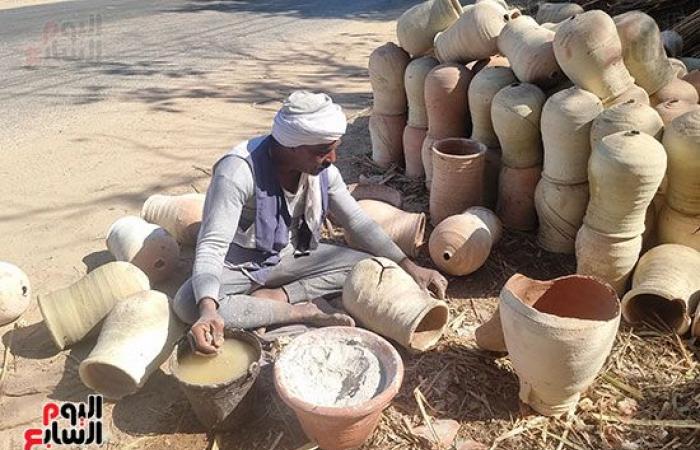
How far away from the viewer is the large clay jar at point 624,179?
309 cm

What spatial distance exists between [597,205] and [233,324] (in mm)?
1966

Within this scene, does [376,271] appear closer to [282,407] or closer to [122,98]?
[282,407]

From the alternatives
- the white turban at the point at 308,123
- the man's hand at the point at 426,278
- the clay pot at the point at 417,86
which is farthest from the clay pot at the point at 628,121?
the clay pot at the point at 417,86

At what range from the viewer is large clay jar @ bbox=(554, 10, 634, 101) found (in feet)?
11.9

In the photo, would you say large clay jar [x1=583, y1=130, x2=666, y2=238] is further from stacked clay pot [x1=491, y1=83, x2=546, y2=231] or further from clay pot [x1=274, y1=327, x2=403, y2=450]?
clay pot [x1=274, y1=327, x2=403, y2=450]

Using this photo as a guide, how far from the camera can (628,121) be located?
340 cm

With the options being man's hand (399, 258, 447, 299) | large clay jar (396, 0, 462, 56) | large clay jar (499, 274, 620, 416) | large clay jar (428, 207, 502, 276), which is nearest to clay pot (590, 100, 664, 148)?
large clay jar (428, 207, 502, 276)

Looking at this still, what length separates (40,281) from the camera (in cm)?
388

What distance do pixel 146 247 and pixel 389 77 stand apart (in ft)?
7.91

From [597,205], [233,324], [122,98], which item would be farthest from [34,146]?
[597,205]

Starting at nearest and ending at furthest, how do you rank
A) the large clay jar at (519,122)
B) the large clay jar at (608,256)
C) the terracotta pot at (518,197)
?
the large clay jar at (608,256) → the large clay jar at (519,122) → the terracotta pot at (518,197)

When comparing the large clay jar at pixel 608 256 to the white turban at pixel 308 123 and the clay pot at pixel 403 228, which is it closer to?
the clay pot at pixel 403 228

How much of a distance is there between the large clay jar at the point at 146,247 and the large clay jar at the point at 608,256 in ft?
7.61

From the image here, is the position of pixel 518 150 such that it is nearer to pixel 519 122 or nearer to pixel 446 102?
pixel 519 122
